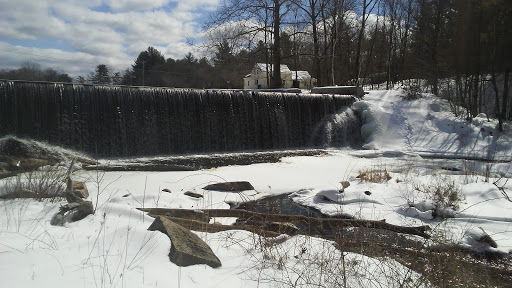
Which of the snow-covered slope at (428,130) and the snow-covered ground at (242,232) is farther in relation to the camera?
the snow-covered slope at (428,130)

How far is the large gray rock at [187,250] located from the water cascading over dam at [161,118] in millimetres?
8650

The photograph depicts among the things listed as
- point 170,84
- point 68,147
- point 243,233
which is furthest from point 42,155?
point 170,84

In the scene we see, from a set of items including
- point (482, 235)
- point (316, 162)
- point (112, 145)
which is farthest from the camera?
point (112, 145)

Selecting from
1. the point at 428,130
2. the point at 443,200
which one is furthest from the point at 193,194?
the point at 428,130

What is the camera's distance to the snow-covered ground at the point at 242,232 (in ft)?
8.07

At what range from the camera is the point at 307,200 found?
6.16m

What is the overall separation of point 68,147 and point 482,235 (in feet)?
34.0

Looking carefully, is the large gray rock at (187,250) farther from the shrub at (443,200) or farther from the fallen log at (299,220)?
A: the shrub at (443,200)

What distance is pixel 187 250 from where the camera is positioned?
279cm

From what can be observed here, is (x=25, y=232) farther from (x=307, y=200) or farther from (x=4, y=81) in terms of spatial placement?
(x=4, y=81)

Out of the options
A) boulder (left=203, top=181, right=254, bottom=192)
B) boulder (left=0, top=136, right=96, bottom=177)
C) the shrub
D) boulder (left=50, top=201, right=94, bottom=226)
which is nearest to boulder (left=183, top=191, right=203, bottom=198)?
boulder (left=203, top=181, right=254, bottom=192)

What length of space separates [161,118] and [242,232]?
29.8ft

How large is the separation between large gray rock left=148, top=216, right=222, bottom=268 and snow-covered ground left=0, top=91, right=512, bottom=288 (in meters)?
0.06

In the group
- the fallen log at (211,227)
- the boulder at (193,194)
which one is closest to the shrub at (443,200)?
the fallen log at (211,227)
